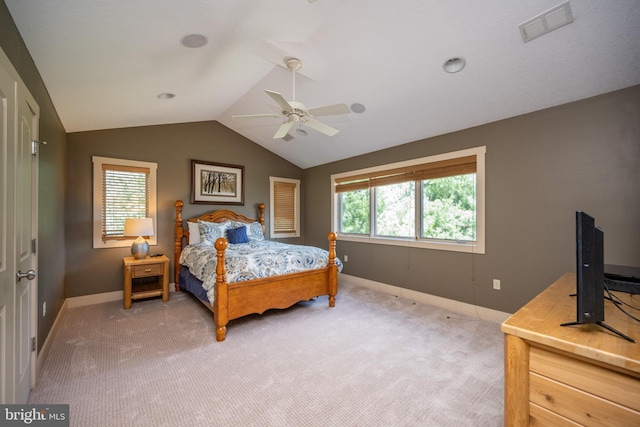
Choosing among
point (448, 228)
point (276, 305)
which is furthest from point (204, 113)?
point (448, 228)

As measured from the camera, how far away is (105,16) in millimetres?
1719

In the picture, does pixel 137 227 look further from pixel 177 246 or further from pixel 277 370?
pixel 277 370

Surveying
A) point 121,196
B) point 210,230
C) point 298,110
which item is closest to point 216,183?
point 210,230

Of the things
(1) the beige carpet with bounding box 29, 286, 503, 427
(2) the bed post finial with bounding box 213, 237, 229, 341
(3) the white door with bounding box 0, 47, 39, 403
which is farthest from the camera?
(2) the bed post finial with bounding box 213, 237, 229, 341

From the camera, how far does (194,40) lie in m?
2.21

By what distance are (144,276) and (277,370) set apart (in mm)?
2672

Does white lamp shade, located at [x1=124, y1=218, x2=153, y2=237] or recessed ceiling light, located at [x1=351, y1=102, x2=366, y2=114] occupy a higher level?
recessed ceiling light, located at [x1=351, y1=102, x2=366, y2=114]

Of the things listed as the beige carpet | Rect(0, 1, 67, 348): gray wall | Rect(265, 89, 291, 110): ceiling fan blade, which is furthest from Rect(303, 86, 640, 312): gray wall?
Rect(0, 1, 67, 348): gray wall

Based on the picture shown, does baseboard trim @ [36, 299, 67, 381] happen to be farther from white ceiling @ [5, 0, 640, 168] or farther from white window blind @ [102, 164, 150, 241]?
white ceiling @ [5, 0, 640, 168]

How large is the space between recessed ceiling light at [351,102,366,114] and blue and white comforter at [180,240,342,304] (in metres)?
1.99

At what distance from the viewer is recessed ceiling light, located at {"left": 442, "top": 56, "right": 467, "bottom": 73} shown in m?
2.52

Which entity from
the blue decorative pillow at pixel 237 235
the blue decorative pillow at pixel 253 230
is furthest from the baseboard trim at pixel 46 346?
the blue decorative pillow at pixel 253 230

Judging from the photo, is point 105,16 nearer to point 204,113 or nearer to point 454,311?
point 204,113

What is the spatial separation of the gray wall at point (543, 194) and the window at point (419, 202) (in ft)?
0.44
